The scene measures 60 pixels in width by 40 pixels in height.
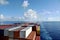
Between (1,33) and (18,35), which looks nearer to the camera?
(18,35)

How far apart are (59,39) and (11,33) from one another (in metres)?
33.9

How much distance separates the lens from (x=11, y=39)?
936 cm

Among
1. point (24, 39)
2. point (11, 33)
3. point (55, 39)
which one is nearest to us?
point (24, 39)

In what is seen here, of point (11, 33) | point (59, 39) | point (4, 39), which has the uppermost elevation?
point (11, 33)

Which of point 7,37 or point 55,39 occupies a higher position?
point 7,37

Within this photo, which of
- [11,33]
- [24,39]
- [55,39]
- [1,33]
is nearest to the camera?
[24,39]

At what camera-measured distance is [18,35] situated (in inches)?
361

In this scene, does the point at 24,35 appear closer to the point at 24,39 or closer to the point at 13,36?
the point at 24,39

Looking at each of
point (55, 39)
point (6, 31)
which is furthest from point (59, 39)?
point (6, 31)

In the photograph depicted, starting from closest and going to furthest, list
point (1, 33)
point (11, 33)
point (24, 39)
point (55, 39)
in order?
point (24, 39)
point (11, 33)
point (1, 33)
point (55, 39)

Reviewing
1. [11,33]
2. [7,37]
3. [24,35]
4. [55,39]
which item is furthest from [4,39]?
[55,39]

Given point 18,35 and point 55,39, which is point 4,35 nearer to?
point 18,35

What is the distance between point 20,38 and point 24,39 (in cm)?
43

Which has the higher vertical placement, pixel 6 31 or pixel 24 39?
pixel 6 31
